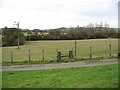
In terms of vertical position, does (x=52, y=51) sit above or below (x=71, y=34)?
below

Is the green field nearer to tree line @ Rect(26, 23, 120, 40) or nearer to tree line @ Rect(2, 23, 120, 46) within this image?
tree line @ Rect(2, 23, 120, 46)

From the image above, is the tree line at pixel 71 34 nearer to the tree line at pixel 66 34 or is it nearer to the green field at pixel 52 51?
the tree line at pixel 66 34

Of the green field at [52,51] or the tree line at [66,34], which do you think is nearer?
the green field at [52,51]

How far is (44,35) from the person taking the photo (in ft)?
241

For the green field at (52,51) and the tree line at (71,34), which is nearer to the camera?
the green field at (52,51)

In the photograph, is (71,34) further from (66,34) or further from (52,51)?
(52,51)

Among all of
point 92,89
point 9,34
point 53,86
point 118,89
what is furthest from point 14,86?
point 9,34

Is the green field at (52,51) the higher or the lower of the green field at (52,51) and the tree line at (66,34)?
the lower

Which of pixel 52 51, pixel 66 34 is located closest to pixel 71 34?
pixel 66 34

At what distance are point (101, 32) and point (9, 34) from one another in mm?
30111

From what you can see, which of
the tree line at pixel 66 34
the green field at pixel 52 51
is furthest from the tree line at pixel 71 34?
the green field at pixel 52 51

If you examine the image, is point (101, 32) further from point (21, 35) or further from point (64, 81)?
point (64, 81)

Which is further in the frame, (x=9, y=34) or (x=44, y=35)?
(x=44, y=35)

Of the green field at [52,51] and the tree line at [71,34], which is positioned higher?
the tree line at [71,34]
